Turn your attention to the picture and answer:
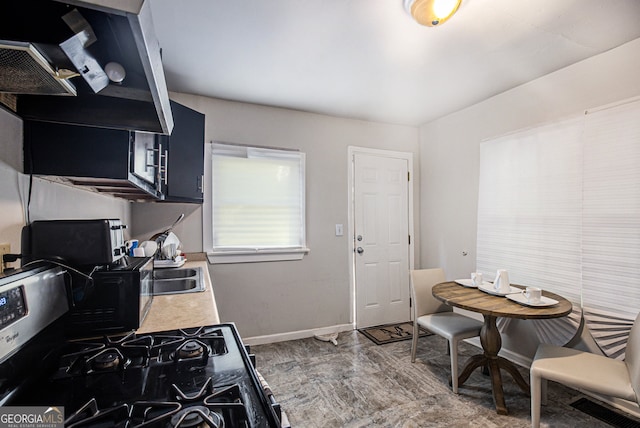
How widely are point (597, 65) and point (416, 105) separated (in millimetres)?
1385

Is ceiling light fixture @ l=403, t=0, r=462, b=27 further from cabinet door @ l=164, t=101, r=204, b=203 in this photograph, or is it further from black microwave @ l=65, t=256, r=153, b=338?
black microwave @ l=65, t=256, r=153, b=338

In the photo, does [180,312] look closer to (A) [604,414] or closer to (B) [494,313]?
(B) [494,313]

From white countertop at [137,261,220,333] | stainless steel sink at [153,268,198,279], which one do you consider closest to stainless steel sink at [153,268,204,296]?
stainless steel sink at [153,268,198,279]

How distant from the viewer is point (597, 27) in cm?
182

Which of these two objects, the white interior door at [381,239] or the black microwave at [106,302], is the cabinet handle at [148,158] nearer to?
the black microwave at [106,302]

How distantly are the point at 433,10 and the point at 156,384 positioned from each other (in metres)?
2.00

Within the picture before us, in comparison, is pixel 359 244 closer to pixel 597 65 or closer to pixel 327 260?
pixel 327 260

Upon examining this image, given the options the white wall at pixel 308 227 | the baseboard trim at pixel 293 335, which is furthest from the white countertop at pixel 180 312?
the baseboard trim at pixel 293 335

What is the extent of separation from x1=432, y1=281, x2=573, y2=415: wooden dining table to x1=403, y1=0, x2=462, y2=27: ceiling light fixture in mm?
1739

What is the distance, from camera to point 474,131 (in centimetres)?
308

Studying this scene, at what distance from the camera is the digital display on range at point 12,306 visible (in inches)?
25.7

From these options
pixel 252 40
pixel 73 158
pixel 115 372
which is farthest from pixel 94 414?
pixel 252 40

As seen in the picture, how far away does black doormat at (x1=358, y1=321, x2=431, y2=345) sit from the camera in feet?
10.2

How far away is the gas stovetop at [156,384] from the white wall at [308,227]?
190 centimetres
